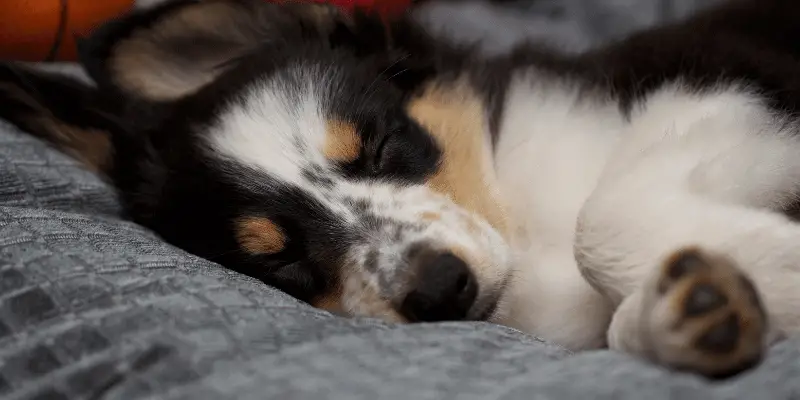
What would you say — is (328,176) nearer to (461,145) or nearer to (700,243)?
(461,145)

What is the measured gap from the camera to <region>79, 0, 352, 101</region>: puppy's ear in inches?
84.6

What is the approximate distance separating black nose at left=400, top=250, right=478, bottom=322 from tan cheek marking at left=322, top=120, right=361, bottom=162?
44 centimetres

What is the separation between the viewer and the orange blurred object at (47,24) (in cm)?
282

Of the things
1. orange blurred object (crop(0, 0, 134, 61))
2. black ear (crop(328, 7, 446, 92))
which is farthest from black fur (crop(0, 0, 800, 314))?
orange blurred object (crop(0, 0, 134, 61))

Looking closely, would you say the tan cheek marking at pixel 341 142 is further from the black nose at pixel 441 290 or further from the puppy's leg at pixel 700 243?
the puppy's leg at pixel 700 243

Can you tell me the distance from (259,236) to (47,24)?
1666 millimetres

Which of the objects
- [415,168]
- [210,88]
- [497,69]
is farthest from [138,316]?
[497,69]

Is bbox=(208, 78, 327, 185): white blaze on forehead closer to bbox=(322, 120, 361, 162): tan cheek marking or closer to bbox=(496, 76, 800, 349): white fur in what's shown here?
bbox=(322, 120, 361, 162): tan cheek marking

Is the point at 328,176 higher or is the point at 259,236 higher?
the point at 328,176

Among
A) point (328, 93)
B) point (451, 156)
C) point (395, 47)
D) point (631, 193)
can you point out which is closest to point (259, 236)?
point (328, 93)

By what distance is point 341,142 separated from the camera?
6.19 feet

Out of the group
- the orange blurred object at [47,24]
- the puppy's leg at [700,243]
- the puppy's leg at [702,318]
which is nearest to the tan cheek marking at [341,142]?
the puppy's leg at [700,243]

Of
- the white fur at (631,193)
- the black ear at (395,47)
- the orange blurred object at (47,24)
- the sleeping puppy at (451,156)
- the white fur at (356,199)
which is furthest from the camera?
the orange blurred object at (47,24)

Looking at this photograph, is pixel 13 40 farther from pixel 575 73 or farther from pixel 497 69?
pixel 575 73
